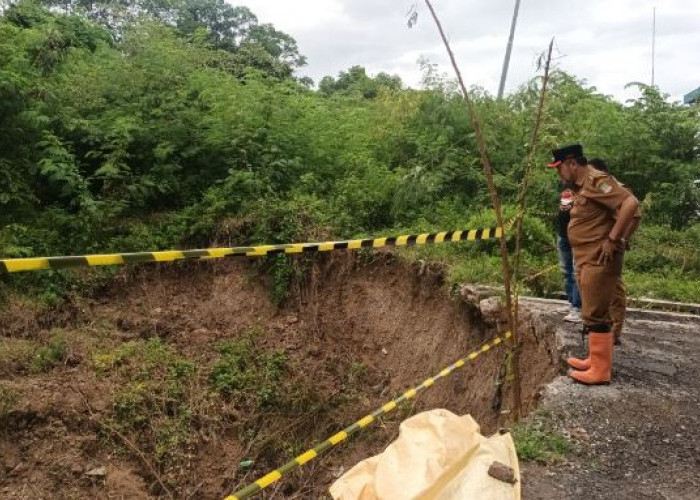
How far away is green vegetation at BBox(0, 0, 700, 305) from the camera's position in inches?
348

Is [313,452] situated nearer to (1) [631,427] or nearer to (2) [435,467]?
(2) [435,467]

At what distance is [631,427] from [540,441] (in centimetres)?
80

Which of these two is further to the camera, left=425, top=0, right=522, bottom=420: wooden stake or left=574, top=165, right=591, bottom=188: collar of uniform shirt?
left=574, top=165, right=591, bottom=188: collar of uniform shirt

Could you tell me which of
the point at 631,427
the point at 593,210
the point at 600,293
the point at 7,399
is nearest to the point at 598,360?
the point at 600,293

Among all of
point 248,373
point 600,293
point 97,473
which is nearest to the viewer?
point 600,293

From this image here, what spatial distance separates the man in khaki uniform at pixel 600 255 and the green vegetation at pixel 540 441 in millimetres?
863

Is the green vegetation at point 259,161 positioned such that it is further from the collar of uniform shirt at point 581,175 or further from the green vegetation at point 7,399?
the collar of uniform shirt at point 581,175

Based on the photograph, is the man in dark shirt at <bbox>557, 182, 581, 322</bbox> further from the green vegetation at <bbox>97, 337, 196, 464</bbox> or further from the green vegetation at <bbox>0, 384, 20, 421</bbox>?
the green vegetation at <bbox>0, 384, 20, 421</bbox>

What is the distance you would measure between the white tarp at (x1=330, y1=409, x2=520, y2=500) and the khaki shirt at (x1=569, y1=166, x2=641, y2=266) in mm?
2307

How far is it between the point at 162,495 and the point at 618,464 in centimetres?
448

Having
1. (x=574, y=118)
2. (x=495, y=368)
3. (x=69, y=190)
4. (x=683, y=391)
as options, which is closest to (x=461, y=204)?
(x=574, y=118)

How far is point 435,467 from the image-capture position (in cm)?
271

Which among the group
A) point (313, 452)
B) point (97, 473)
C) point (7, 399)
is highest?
point (313, 452)

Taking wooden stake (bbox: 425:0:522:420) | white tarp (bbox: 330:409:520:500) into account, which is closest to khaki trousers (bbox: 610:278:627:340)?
wooden stake (bbox: 425:0:522:420)
